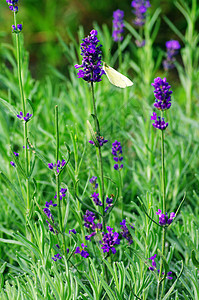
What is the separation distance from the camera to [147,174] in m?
2.07

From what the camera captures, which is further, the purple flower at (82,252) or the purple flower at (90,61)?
the purple flower at (82,252)

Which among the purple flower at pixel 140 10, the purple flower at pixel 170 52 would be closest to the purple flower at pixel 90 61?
the purple flower at pixel 140 10

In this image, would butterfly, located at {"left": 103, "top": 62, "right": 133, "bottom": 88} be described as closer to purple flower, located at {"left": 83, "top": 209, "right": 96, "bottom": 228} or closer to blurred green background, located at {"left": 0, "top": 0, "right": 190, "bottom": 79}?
purple flower, located at {"left": 83, "top": 209, "right": 96, "bottom": 228}

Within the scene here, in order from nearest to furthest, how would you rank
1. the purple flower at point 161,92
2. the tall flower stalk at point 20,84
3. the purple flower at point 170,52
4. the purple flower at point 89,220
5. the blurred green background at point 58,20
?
the purple flower at point 161,92, the tall flower stalk at point 20,84, the purple flower at point 89,220, the purple flower at point 170,52, the blurred green background at point 58,20

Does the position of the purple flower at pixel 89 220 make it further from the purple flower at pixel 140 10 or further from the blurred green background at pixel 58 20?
the blurred green background at pixel 58 20

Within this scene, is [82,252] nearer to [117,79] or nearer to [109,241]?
[109,241]

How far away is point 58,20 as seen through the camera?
5496 mm

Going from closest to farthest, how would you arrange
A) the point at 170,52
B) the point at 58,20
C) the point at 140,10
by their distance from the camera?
the point at 140,10
the point at 170,52
the point at 58,20

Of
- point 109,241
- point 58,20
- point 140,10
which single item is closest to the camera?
point 109,241

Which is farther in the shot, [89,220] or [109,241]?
[89,220]

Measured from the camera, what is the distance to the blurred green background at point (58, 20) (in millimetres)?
5234

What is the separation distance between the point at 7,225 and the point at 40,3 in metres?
4.51

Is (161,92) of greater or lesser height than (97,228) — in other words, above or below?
above

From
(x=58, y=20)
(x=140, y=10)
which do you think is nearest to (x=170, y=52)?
(x=140, y=10)
